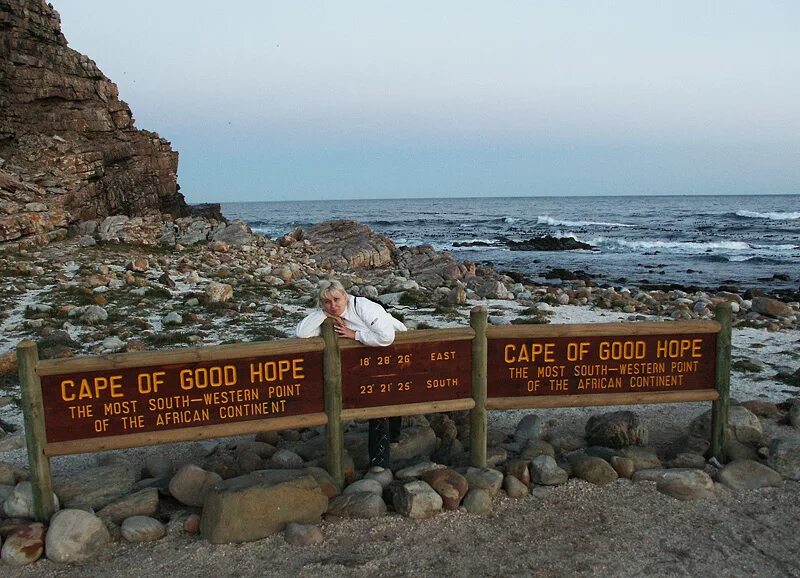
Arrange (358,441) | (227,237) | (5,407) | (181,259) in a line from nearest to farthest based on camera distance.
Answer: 1. (358,441)
2. (5,407)
3. (181,259)
4. (227,237)

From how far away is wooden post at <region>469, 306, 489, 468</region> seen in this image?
556 centimetres

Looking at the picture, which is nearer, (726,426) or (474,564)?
(474,564)

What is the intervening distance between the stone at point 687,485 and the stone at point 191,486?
12.2ft

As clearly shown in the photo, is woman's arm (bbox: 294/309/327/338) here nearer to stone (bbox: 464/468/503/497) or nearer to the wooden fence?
the wooden fence

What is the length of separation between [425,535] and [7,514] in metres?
3.23

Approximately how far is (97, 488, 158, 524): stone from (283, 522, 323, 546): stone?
119cm

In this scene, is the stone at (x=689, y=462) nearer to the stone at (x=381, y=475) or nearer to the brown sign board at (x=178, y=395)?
the stone at (x=381, y=475)

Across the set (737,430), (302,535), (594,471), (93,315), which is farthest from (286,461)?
(93,315)

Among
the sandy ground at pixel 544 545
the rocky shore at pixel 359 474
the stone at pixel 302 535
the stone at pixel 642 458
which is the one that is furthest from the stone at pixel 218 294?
the stone at pixel 642 458

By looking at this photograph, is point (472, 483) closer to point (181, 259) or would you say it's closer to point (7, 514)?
point (7, 514)

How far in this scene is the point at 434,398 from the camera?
5609 mm

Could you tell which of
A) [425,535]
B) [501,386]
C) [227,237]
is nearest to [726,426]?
[501,386]

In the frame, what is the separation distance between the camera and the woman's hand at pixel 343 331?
210 inches

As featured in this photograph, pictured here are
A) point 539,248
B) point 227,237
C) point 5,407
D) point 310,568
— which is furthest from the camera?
point 539,248
